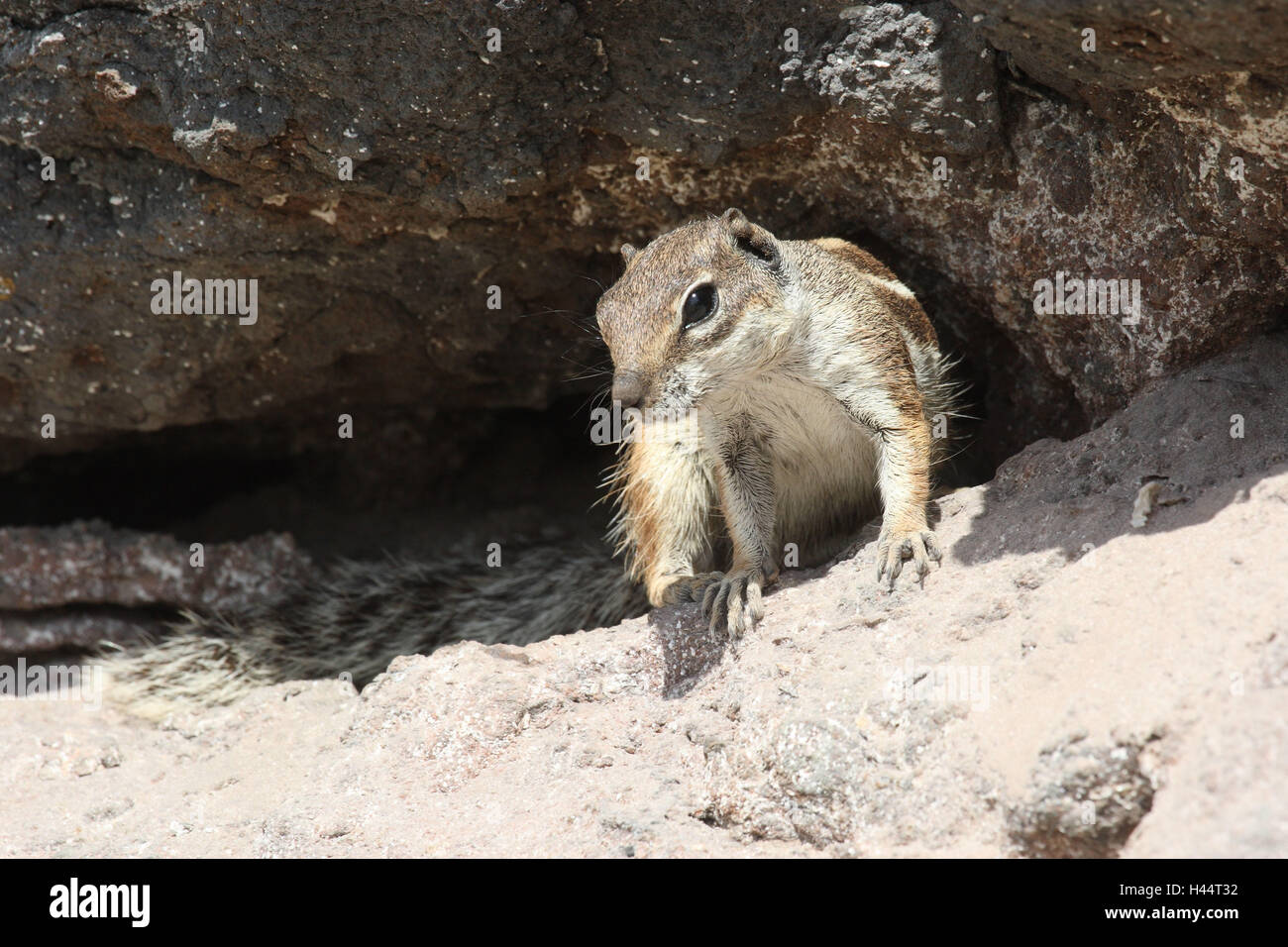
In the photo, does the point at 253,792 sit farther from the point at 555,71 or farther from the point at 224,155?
the point at 555,71

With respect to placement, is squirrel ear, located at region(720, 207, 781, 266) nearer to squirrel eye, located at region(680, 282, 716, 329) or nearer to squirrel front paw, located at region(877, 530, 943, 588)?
squirrel eye, located at region(680, 282, 716, 329)

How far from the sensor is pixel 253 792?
318 cm

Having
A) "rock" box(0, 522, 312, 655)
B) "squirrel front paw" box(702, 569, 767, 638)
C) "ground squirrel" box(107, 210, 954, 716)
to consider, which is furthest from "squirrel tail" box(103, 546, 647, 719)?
"squirrel front paw" box(702, 569, 767, 638)

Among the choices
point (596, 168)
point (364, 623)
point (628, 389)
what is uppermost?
point (596, 168)

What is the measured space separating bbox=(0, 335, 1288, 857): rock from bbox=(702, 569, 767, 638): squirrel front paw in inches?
1.8

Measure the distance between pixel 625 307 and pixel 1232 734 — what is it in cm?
173

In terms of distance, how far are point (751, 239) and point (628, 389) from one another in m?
0.75

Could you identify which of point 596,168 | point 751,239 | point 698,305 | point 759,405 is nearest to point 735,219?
point 751,239

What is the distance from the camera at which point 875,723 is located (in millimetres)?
2531

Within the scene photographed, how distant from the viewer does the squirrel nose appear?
2.74 metres

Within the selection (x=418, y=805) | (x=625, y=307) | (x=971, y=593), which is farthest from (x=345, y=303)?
(x=971, y=593)

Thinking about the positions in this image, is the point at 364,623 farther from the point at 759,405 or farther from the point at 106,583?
the point at 759,405

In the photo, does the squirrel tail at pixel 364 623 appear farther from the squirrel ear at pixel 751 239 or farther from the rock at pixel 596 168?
the squirrel ear at pixel 751 239

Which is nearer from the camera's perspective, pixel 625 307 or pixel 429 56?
pixel 625 307
